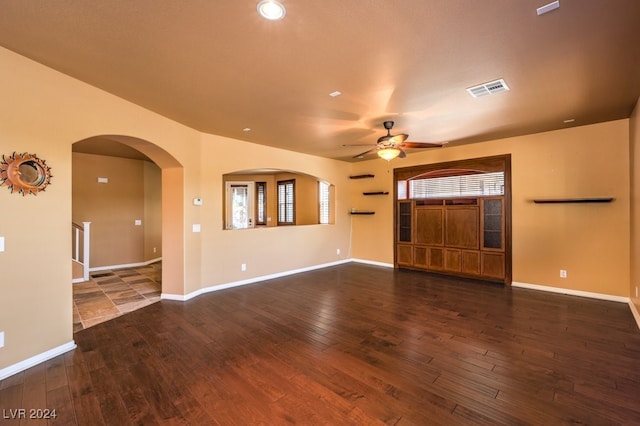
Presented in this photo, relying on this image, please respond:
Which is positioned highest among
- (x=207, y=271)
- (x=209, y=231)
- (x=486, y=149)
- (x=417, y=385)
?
(x=486, y=149)

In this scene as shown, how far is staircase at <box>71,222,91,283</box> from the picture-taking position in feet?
18.8

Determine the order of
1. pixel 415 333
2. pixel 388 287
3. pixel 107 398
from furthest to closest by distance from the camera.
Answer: pixel 388 287 → pixel 415 333 → pixel 107 398

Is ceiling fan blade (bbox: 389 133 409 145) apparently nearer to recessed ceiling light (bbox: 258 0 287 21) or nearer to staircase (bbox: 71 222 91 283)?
recessed ceiling light (bbox: 258 0 287 21)

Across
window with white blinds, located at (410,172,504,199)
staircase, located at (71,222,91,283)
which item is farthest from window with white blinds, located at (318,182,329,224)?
staircase, located at (71,222,91,283)

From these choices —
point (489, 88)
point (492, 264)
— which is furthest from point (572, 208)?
point (489, 88)

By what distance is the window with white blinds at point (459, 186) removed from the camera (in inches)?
224

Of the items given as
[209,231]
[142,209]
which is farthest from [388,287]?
[142,209]

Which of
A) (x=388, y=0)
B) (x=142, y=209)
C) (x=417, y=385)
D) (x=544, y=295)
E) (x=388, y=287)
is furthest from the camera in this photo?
(x=142, y=209)

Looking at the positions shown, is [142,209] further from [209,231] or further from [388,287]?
[388,287]

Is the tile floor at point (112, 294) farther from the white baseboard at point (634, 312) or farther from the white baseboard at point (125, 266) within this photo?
the white baseboard at point (634, 312)

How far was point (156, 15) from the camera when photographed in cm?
193

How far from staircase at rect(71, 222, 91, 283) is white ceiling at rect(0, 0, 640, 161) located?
12.5 ft

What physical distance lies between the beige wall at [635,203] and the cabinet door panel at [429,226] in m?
2.89

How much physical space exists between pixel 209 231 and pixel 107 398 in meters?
3.04
